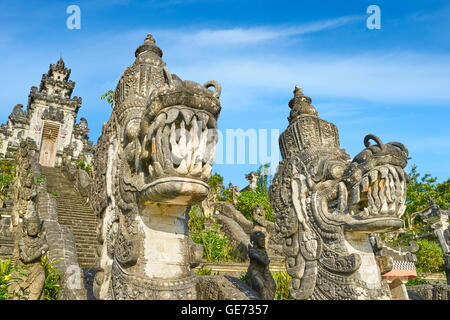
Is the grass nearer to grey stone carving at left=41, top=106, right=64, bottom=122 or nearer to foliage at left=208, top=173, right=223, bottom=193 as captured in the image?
foliage at left=208, top=173, right=223, bottom=193

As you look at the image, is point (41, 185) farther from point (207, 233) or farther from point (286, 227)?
point (286, 227)

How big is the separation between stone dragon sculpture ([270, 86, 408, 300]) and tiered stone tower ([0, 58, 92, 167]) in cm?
1950

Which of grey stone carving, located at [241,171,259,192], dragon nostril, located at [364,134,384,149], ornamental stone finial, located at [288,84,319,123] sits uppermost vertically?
grey stone carving, located at [241,171,259,192]

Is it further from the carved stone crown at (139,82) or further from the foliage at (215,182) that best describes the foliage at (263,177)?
the carved stone crown at (139,82)

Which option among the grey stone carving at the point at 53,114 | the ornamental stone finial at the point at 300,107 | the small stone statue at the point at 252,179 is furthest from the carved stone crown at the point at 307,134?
the grey stone carving at the point at 53,114

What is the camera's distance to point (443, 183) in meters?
25.4

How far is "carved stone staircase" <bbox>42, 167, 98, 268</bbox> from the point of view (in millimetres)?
6949

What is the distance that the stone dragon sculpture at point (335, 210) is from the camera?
4238mm

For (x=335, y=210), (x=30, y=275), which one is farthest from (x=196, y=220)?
(x=335, y=210)

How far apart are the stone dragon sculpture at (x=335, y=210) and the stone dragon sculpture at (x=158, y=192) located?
1.99 metres

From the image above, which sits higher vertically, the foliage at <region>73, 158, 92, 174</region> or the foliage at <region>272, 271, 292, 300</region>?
the foliage at <region>73, 158, 92, 174</region>

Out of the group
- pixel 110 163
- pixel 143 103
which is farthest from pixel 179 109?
pixel 110 163

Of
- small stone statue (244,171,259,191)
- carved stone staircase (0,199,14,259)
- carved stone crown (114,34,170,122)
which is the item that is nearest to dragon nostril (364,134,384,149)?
carved stone crown (114,34,170,122)

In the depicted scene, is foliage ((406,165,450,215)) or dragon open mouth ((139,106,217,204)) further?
foliage ((406,165,450,215))
